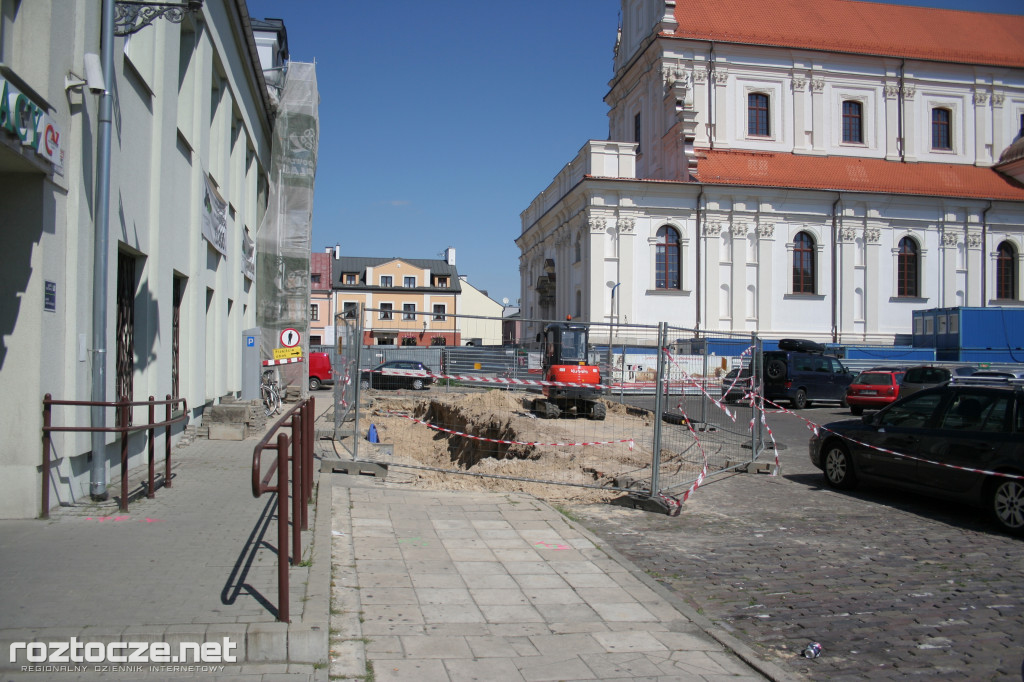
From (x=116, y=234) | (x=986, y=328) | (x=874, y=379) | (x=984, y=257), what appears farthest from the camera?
(x=984, y=257)

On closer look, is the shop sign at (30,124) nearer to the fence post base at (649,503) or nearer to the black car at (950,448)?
the fence post base at (649,503)

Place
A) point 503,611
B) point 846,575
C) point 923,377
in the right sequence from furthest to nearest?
point 923,377
point 846,575
point 503,611

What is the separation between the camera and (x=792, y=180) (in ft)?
141

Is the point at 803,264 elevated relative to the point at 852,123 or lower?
lower

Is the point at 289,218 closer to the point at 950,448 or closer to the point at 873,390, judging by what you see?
the point at 873,390

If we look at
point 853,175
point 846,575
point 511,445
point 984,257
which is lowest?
point 846,575

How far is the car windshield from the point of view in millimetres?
25170

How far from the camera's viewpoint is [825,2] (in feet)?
167

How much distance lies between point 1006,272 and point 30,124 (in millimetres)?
51573

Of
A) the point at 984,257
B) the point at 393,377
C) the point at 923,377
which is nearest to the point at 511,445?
the point at 393,377

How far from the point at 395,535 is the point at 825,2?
5428 cm

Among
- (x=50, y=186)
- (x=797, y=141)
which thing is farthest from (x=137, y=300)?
(x=797, y=141)

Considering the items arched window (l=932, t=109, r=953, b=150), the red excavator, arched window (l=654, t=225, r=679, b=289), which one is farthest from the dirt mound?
arched window (l=932, t=109, r=953, b=150)

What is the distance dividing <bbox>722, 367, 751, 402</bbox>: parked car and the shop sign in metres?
10.1
